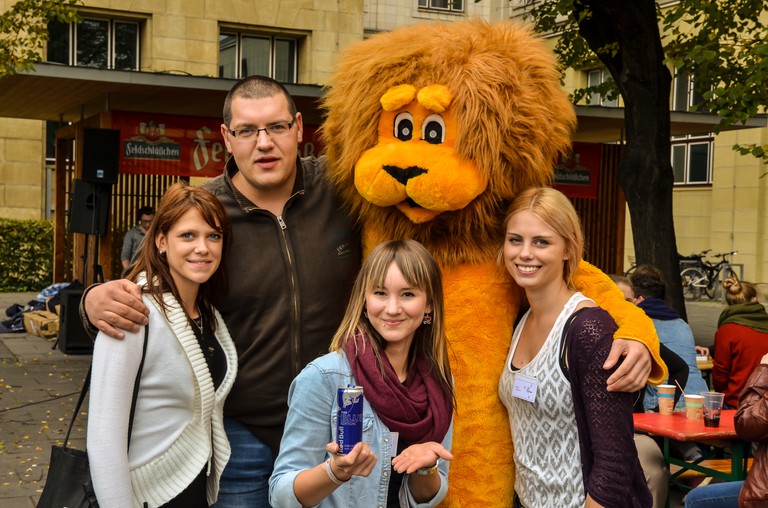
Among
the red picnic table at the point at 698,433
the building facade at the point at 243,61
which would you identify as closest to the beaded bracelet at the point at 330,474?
the red picnic table at the point at 698,433

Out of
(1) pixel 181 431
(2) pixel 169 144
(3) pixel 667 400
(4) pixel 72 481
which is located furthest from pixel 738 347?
(2) pixel 169 144

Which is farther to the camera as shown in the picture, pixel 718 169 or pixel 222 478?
pixel 718 169

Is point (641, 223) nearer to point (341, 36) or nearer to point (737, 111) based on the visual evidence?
point (737, 111)

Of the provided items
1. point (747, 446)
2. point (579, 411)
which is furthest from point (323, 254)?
point (747, 446)

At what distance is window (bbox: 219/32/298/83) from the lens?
2003 cm

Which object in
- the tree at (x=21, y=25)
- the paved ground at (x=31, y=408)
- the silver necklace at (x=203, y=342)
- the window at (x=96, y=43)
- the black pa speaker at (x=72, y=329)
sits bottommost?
the paved ground at (x=31, y=408)

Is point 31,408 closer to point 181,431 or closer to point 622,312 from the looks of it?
point 181,431

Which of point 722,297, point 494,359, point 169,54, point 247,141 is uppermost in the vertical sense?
point 169,54

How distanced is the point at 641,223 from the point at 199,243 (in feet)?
26.0

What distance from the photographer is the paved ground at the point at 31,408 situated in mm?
6188

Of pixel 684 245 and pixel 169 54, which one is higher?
pixel 169 54

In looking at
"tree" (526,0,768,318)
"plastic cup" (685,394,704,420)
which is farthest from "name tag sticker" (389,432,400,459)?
"tree" (526,0,768,318)

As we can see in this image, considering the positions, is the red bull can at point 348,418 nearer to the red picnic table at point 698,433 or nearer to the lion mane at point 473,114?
the lion mane at point 473,114

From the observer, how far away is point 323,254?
3219 millimetres
